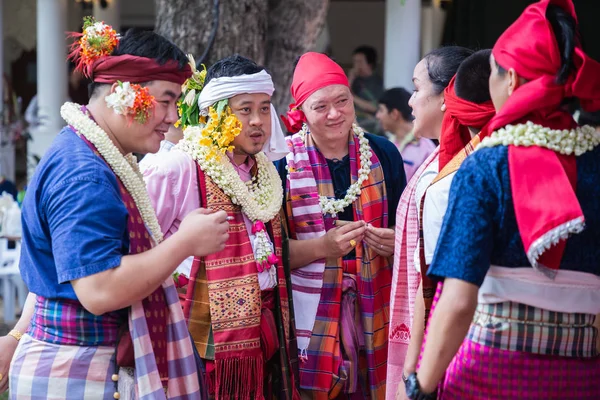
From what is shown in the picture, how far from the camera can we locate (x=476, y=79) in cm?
311

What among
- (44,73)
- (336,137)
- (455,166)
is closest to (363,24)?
(44,73)

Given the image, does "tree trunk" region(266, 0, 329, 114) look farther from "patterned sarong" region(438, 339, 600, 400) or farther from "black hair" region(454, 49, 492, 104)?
"patterned sarong" region(438, 339, 600, 400)

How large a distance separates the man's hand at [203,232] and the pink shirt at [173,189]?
85 centimetres

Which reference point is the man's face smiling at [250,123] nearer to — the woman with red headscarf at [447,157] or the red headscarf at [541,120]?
the woman with red headscarf at [447,157]

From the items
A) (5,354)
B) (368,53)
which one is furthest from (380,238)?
(368,53)

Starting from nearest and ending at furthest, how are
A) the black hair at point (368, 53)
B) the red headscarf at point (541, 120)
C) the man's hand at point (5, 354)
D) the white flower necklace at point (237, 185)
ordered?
1. the red headscarf at point (541, 120)
2. the man's hand at point (5, 354)
3. the white flower necklace at point (237, 185)
4. the black hair at point (368, 53)

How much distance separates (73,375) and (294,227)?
1677 millimetres

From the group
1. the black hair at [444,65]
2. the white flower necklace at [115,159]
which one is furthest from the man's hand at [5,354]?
the black hair at [444,65]

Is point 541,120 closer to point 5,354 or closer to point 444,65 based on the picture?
point 444,65

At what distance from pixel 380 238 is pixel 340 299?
0.36 m

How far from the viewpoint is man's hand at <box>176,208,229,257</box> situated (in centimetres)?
262

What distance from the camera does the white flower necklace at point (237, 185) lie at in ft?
12.0

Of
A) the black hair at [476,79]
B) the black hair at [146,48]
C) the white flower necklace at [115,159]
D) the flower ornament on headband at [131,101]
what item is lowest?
the white flower necklace at [115,159]

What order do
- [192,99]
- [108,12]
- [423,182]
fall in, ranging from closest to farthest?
[423,182]
[192,99]
[108,12]
